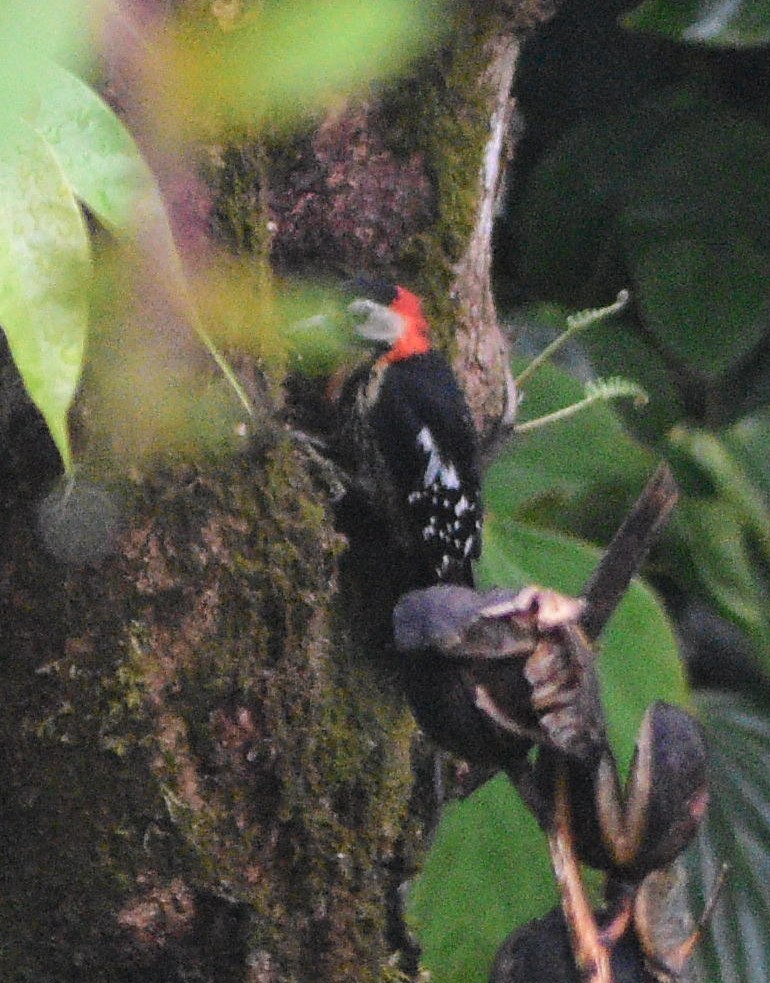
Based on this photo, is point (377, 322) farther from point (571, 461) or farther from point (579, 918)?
point (571, 461)

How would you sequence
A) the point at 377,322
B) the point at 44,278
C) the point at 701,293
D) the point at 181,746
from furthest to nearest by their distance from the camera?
the point at 701,293, the point at 377,322, the point at 181,746, the point at 44,278

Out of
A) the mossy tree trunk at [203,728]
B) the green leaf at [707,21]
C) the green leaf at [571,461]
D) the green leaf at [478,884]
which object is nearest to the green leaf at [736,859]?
the green leaf at [571,461]

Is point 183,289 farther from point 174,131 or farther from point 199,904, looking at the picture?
point 199,904

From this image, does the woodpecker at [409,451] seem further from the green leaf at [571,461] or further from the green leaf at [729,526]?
the green leaf at [729,526]

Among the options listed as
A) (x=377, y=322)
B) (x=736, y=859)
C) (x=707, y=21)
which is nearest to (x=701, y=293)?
(x=707, y=21)

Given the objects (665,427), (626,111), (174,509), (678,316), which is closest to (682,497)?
(665,427)

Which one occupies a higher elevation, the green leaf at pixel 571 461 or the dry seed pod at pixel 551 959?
the dry seed pod at pixel 551 959

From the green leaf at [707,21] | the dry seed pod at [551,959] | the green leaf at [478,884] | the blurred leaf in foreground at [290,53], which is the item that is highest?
the blurred leaf in foreground at [290,53]
